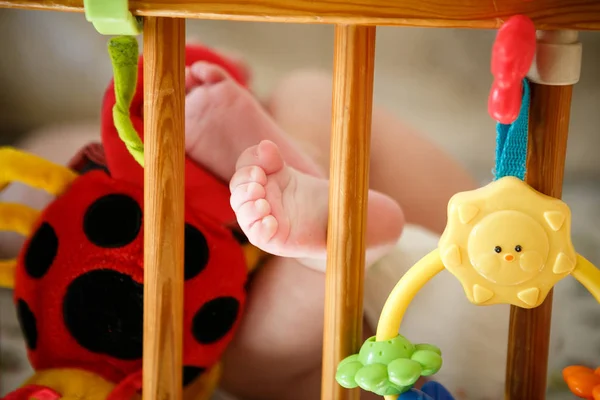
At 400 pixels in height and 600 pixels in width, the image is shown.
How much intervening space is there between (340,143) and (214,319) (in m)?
0.34

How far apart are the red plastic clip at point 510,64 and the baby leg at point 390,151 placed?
377mm

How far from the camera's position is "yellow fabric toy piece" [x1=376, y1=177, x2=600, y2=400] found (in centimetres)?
59

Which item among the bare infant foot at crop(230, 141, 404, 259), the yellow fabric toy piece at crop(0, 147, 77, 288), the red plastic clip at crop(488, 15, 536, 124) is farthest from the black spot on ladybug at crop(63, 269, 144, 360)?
the red plastic clip at crop(488, 15, 536, 124)

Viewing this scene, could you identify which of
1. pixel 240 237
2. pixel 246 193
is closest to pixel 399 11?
pixel 246 193

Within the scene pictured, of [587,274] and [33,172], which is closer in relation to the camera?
[587,274]

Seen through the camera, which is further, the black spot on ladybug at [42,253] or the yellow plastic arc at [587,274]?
the black spot on ladybug at [42,253]

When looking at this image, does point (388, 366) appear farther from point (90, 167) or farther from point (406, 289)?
point (90, 167)

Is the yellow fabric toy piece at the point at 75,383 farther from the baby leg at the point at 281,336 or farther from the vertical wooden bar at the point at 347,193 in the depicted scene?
the vertical wooden bar at the point at 347,193

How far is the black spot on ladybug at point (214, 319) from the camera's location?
878 mm

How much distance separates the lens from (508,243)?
1.94 feet

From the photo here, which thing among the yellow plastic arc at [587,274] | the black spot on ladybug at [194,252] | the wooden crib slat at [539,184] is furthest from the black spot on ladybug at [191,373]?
the yellow plastic arc at [587,274]

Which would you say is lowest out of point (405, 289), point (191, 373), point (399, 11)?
point (191, 373)

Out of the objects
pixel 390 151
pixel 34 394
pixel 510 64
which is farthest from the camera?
pixel 390 151

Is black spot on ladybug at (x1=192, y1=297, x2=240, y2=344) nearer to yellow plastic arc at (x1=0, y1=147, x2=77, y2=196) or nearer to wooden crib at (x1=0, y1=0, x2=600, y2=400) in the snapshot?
wooden crib at (x1=0, y1=0, x2=600, y2=400)
